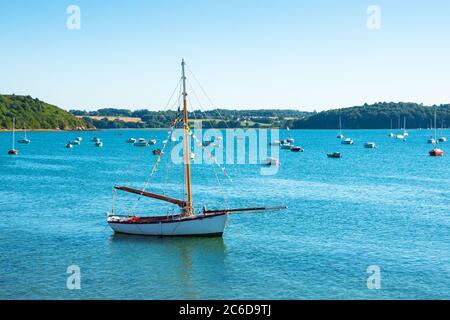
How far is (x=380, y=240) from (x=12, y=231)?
33403mm

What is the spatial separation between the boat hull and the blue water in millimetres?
857

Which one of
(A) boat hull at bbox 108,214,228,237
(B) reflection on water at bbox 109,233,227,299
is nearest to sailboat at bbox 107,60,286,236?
(A) boat hull at bbox 108,214,228,237

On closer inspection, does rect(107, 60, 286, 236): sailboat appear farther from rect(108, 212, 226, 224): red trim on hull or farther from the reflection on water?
the reflection on water

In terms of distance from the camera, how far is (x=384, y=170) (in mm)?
119875

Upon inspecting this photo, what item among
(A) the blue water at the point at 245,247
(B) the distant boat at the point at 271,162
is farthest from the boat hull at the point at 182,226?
(B) the distant boat at the point at 271,162

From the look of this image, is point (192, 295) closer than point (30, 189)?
Yes

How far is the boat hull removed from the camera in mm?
49188

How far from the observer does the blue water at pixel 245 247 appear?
36.7 meters

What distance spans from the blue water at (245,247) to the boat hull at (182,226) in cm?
86

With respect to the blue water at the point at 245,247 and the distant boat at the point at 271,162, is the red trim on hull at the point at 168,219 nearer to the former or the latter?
the blue water at the point at 245,247
